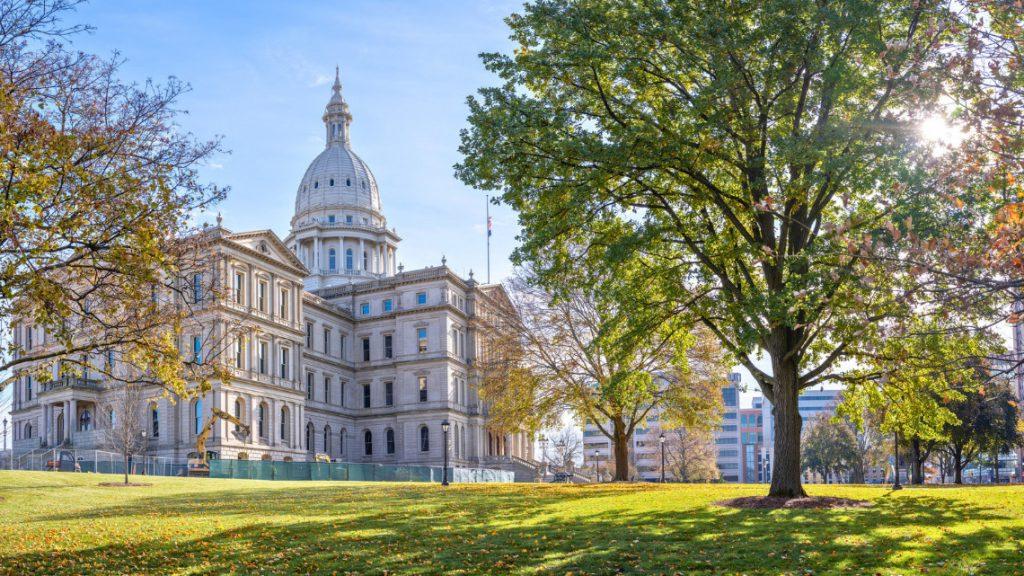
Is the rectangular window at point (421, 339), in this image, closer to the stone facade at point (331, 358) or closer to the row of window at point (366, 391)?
the stone facade at point (331, 358)

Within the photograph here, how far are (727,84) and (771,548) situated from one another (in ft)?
33.8

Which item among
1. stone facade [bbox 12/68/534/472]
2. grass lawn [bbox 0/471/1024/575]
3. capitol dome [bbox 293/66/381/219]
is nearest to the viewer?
grass lawn [bbox 0/471/1024/575]

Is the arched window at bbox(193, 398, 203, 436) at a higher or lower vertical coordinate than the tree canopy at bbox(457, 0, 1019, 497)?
lower

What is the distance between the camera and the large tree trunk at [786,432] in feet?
75.9

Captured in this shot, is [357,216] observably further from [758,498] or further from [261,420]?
[758,498]

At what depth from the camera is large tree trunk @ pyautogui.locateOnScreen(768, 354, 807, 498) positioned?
23.1m

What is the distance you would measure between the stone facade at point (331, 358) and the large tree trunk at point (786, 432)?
24.5 metres

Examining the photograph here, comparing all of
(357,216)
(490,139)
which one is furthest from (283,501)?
(357,216)

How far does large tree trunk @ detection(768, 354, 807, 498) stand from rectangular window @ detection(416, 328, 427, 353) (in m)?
66.3

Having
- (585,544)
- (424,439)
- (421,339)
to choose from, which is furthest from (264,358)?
(585,544)

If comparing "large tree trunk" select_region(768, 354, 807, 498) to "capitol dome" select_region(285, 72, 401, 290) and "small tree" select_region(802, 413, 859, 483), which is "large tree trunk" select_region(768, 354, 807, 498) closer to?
"small tree" select_region(802, 413, 859, 483)

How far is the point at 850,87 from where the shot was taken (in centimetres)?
2023

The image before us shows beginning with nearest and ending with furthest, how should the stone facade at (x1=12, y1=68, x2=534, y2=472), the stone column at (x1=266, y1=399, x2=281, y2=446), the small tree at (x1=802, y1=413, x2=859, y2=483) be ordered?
the stone facade at (x1=12, y1=68, x2=534, y2=472) → the stone column at (x1=266, y1=399, x2=281, y2=446) → the small tree at (x1=802, y1=413, x2=859, y2=483)

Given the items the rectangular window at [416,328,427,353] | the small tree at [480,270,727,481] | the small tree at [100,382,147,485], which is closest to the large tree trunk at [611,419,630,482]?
the small tree at [480,270,727,481]
